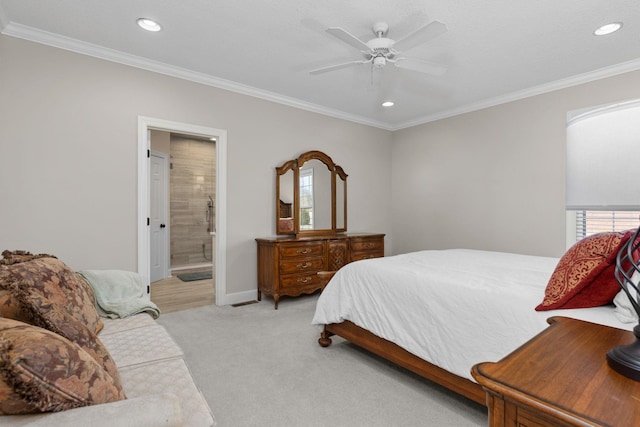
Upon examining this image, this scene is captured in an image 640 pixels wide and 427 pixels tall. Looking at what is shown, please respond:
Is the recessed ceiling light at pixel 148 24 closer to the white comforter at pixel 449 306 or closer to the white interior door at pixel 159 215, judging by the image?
the white comforter at pixel 449 306

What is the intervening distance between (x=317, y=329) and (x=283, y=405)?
1.21 metres

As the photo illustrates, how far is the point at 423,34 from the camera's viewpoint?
91.9 inches

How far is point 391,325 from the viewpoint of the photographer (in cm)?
215

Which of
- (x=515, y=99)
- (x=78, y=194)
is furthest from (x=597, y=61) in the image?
(x=78, y=194)

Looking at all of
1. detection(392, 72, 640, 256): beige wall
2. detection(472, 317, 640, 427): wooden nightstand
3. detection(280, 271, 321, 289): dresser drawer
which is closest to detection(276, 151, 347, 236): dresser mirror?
detection(280, 271, 321, 289): dresser drawer

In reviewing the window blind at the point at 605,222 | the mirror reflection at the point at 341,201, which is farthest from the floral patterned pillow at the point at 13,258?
the mirror reflection at the point at 341,201

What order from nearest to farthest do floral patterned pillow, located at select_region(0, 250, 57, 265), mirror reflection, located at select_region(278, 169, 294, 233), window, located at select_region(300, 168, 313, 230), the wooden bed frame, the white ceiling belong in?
floral patterned pillow, located at select_region(0, 250, 57, 265) < the wooden bed frame < the white ceiling < mirror reflection, located at select_region(278, 169, 294, 233) < window, located at select_region(300, 168, 313, 230)

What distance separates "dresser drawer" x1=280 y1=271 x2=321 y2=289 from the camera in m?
3.86

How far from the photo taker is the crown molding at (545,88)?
10.8 feet

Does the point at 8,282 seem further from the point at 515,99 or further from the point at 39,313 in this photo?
the point at 515,99

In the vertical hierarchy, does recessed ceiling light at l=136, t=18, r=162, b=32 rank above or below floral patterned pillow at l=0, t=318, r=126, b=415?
above

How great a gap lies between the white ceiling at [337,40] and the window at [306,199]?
1125 millimetres

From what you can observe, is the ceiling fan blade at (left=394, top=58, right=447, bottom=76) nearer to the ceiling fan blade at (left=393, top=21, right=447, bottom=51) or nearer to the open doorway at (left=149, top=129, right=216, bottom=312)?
the ceiling fan blade at (left=393, top=21, right=447, bottom=51)

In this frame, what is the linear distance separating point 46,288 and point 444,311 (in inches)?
78.5
